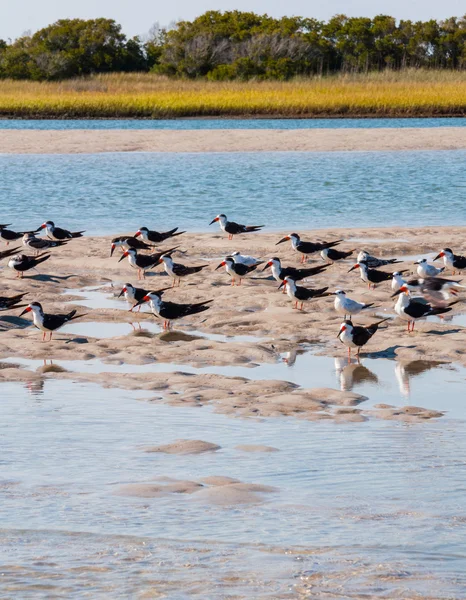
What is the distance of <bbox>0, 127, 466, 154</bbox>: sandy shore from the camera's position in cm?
3725

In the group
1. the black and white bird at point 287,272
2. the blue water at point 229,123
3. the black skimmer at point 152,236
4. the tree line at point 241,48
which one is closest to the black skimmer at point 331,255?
the black and white bird at point 287,272

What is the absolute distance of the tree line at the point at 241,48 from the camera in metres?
66.6

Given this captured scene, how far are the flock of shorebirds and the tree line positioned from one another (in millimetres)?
47806

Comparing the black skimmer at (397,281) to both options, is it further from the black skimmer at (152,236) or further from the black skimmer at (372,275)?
the black skimmer at (152,236)

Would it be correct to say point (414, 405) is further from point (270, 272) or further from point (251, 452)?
point (270, 272)

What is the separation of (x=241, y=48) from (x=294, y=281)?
57337 millimetres

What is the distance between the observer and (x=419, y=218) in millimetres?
21656

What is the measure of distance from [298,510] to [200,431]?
171 cm

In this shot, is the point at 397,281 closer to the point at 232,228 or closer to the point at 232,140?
the point at 232,228

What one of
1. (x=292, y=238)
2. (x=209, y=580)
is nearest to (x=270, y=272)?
(x=292, y=238)

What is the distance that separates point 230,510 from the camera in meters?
6.41

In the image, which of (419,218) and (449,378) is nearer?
(449,378)

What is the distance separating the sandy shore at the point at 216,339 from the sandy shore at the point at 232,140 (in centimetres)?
2069

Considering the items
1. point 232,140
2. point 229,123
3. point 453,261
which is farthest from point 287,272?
point 229,123
